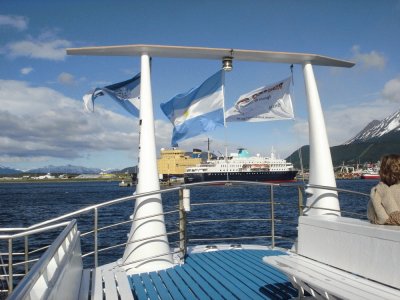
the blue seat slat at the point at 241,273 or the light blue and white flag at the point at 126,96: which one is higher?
the light blue and white flag at the point at 126,96

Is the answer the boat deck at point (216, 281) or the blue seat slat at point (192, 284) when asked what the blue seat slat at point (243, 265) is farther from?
the blue seat slat at point (192, 284)

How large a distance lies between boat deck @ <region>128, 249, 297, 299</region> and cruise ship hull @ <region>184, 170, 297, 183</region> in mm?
88798

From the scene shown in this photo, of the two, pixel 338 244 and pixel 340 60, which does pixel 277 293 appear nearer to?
pixel 338 244

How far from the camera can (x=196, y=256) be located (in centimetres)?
683

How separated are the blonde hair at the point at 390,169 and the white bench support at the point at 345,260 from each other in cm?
39

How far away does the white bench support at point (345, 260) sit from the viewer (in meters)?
2.98

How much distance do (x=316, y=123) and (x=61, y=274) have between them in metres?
5.15

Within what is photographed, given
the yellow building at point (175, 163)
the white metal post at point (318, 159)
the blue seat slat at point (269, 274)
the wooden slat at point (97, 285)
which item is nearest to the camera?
the wooden slat at point (97, 285)

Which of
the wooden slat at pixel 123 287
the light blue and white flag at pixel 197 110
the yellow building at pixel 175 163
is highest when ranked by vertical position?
the yellow building at pixel 175 163

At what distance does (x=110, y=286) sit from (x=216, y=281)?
138 centimetres

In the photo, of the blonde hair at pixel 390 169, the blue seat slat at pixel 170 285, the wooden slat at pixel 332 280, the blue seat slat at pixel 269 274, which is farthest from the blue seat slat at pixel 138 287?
the blonde hair at pixel 390 169

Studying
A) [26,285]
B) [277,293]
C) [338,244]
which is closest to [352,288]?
[338,244]

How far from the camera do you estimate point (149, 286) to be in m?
5.14

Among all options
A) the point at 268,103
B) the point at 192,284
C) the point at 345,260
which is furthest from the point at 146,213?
the point at 345,260
